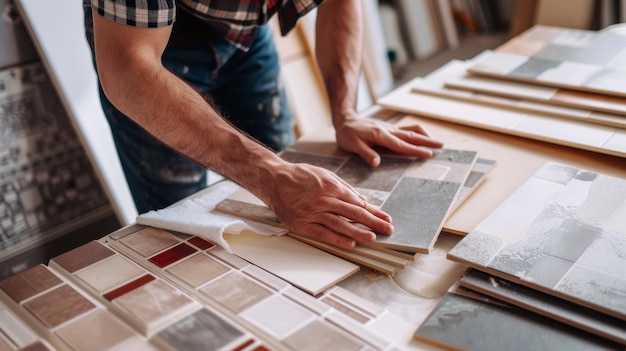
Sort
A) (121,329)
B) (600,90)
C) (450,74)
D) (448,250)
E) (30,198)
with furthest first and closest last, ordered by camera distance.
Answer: (30,198)
(450,74)
(600,90)
(448,250)
(121,329)

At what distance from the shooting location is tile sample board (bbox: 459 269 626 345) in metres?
0.74

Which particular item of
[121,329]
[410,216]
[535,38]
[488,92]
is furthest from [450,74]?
[121,329]

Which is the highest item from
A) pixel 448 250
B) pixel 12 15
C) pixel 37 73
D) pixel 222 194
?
pixel 12 15

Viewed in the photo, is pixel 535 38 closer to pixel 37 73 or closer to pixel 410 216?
pixel 410 216

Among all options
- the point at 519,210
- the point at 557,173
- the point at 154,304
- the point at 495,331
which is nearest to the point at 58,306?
the point at 154,304

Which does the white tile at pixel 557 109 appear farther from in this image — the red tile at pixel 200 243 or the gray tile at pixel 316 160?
the red tile at pixel 200 243

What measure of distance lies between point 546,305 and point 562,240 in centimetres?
15

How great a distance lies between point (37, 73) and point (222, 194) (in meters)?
1.02

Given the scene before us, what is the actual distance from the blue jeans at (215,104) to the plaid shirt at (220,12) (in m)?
0.07

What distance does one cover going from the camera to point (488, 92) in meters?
1.45

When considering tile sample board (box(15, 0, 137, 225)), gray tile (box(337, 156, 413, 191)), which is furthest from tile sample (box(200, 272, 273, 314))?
tile sample board (box(15, 0, 137, 225))

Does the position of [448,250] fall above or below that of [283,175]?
below

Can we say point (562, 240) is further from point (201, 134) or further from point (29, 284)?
point (29, 284)

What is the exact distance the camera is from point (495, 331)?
2.49 ft
